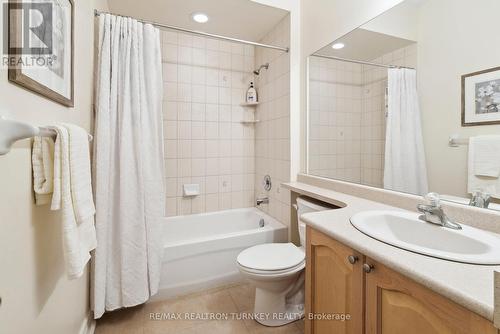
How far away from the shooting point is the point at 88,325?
144 centimetres

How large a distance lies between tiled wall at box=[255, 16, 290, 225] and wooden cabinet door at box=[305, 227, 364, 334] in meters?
1.01

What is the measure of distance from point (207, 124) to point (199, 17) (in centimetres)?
100

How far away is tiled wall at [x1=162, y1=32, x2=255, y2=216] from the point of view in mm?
2424

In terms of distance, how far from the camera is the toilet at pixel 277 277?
1417mm

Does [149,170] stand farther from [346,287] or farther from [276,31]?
[276,31]

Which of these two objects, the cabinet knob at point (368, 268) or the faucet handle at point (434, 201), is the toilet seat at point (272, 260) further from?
the faucet handle at point (434, 201)

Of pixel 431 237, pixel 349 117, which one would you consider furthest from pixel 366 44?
pixel 431 237

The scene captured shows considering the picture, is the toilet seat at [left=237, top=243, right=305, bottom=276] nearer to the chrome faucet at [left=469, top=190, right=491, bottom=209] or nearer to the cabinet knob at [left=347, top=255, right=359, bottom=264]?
the cabinet knob at [left=347, top=255, right=359, bottom=264]

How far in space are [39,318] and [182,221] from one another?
167 cm

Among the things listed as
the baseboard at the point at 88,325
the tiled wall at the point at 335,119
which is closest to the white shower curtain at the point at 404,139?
the tiled wall at the point at 335,119

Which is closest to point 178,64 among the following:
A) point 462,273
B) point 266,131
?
point 266,131

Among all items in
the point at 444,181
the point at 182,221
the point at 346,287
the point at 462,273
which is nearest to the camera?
the point at 462,273

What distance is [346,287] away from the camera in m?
0.88

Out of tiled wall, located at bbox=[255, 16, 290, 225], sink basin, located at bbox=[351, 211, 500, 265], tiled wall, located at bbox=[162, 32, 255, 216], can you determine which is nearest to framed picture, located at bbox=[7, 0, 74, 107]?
sink basin, located at bbox=[351, 211, 500, 265]
